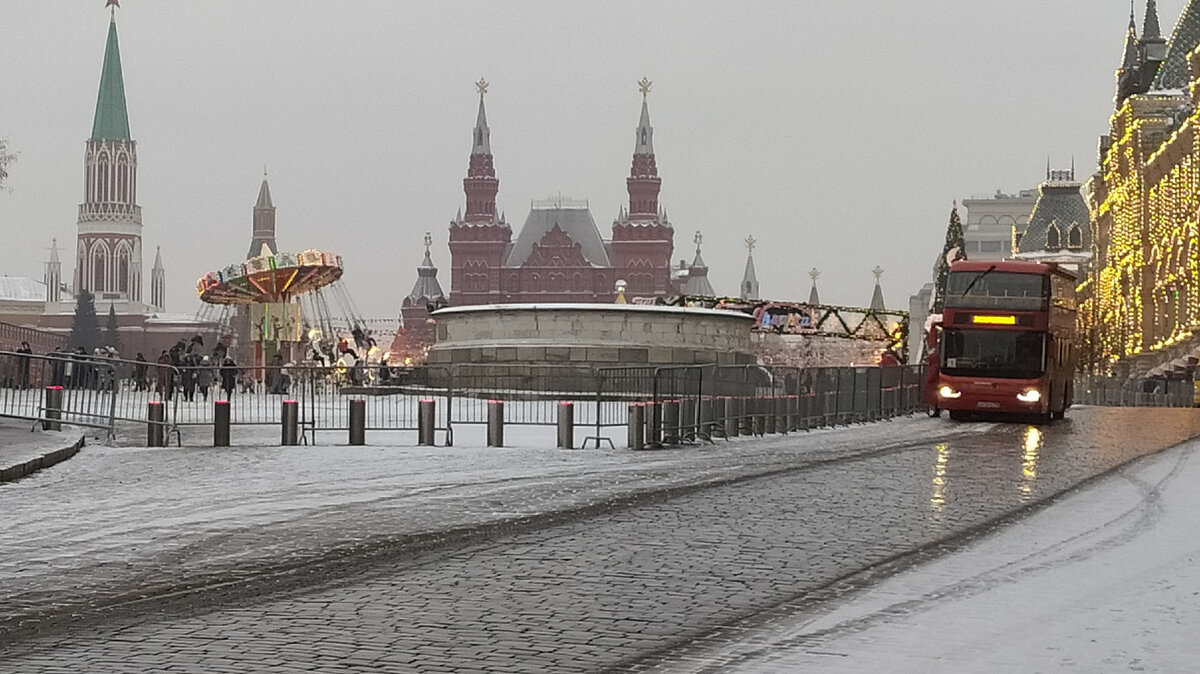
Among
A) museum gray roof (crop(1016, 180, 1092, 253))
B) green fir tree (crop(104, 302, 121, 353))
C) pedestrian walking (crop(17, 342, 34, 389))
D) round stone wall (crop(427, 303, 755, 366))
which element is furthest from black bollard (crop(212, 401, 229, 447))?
green fir tree (crop(104, 302, 121, 353))

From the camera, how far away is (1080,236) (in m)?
112

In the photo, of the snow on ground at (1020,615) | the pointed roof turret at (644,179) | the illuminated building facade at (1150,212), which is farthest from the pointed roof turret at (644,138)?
the snow on ground at (1020,615)

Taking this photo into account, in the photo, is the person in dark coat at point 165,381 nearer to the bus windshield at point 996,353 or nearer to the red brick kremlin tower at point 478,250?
the bus windshield at point 996,353

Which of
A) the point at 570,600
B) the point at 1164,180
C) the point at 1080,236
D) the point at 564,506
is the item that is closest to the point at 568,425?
the point at 564,506

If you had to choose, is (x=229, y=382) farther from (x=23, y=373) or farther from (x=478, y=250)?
(x=478, y=250)

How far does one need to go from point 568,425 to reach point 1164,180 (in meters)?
53.0

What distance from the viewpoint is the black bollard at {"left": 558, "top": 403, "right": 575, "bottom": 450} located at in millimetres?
23609

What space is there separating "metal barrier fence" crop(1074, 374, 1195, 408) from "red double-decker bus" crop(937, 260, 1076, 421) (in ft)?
72.1

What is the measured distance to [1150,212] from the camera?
74562 millimetres

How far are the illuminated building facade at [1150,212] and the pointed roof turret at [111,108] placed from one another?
376 ft

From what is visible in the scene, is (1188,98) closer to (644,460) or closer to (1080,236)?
(1080,236)

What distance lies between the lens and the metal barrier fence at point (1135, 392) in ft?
180

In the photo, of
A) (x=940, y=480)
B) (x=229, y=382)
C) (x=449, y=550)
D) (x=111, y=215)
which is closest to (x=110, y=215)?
(x=111, y=215)

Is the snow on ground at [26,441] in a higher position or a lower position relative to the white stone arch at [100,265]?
lower
